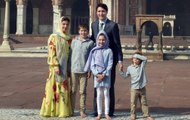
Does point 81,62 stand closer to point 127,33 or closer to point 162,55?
point 162,55

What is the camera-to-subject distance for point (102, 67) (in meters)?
6.96

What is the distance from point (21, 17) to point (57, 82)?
33044mm

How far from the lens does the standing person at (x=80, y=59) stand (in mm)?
7230

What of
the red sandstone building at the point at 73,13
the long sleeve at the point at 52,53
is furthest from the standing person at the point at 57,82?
the red sandstone building at the point at 73,13

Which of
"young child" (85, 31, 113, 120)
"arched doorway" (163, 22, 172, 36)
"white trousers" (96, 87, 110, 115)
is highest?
"arched doorway" (163, 22, 172, 36)

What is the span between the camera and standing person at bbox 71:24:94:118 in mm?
7230

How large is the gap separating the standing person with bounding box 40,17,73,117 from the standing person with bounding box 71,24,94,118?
0.13 meters

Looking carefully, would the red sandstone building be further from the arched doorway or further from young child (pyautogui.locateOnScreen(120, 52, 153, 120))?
young child (pyautogui.locateOnScreen(120, 52, 153, 120))

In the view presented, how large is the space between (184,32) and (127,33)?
732 centimetres

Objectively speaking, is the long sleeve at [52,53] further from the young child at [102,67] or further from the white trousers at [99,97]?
the white trousers at [99,97]

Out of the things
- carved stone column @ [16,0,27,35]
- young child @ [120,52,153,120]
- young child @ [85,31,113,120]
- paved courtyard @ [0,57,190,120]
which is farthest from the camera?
carved stone column @ [16,0,27,35]

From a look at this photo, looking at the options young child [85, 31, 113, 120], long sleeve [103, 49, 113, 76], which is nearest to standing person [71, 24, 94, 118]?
young child [85, 31, 113, 120]

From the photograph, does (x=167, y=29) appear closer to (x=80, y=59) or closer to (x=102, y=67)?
(x=80, y=59)

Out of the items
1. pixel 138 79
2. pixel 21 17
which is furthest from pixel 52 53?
pixel 21 17
